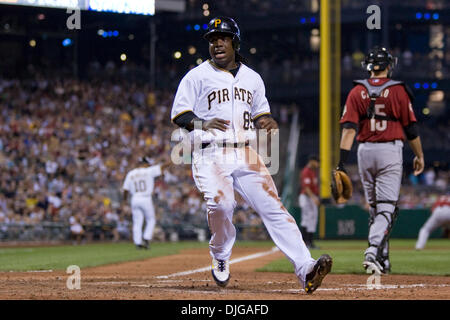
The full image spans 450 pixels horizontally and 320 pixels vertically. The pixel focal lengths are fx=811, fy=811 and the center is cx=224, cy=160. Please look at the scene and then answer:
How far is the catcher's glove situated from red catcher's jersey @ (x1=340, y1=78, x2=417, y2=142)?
74cm

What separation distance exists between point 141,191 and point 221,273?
404 inches

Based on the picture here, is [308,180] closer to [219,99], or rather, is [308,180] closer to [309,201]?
[309,201]

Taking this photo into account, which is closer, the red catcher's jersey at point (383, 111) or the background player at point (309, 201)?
the red catcher's jersey at point (383, 111)

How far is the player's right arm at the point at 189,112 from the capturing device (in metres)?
6.30

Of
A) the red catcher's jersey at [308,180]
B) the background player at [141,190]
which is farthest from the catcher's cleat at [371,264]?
the background player at [141,190]

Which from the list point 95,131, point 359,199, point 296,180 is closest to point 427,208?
point 359,199

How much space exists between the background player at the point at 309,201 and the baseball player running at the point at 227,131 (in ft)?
30.1

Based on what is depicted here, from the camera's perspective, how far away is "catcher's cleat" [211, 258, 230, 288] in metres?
6.84

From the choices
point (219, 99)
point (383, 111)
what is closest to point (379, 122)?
point (383, 111)

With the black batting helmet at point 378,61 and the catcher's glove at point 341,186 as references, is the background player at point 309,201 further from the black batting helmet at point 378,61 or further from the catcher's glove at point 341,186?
the catcher's glove at point 341,186

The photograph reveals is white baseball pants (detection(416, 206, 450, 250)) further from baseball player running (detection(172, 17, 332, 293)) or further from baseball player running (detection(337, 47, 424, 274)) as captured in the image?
baseball player running (detection(172, 17, 332, 293))

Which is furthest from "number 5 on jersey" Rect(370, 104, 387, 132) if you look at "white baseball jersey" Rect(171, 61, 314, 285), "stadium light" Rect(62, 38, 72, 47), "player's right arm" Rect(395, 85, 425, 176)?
"stadium light" Rect(62, 38, 72, 47)

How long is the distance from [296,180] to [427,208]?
248 inches

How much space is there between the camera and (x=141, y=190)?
17.0 m
